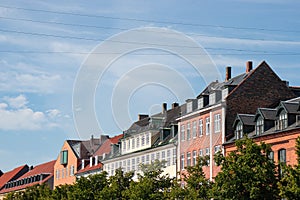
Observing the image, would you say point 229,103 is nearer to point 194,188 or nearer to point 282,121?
point 282,121

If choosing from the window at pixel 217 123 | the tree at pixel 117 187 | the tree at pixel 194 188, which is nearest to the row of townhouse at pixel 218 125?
the window at pixel 217 123

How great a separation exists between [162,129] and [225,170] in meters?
40.1

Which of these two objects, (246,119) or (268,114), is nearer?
(268,114)

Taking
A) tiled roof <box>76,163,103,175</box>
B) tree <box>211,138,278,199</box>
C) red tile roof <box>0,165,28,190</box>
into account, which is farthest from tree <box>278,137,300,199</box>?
red tile roof <box>0,165,28,190</box>

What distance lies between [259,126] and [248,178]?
15.5m

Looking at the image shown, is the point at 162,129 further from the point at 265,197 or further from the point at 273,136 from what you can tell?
the point at 265,197

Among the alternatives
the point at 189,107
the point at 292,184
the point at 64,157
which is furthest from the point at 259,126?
the point at 64,157

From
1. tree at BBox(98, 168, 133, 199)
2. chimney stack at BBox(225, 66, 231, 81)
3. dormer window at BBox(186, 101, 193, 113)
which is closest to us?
tree at BBox(98, 168, 133, 199)

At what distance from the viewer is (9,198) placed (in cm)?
11644

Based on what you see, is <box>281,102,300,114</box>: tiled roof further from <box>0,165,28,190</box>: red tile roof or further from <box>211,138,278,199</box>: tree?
<box>0,165,28,190</box>: red tile roof

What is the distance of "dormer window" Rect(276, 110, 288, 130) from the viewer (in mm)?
64250

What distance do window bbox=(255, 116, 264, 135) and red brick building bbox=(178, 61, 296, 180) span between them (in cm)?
639

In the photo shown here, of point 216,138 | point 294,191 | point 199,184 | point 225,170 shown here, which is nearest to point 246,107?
point 216,138

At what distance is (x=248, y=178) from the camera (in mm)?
53781
